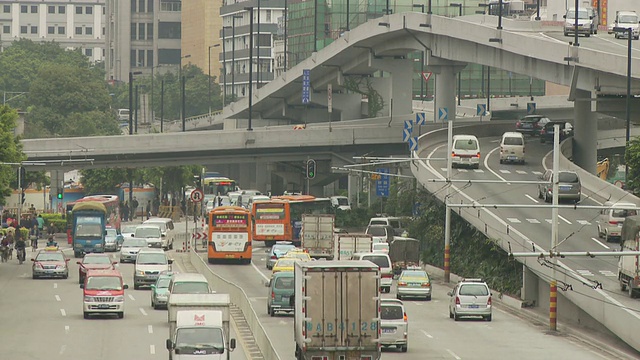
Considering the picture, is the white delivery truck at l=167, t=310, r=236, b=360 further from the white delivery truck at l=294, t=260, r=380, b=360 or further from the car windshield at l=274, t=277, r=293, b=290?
the car windshield at l=274, t=277, r=293, b=290

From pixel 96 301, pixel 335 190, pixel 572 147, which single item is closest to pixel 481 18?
pixel 572 147

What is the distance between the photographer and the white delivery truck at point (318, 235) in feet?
254

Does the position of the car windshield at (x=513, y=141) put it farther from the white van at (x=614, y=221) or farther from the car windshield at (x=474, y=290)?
the car windshield at (x=474, y=290)

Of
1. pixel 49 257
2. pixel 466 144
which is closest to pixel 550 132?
pixel 466 144

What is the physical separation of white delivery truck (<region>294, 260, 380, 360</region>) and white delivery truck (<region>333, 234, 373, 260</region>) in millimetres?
31764

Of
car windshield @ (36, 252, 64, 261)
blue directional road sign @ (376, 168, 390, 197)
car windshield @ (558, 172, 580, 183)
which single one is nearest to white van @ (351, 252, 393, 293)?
car windshield @ (558, 172, 580, 183)

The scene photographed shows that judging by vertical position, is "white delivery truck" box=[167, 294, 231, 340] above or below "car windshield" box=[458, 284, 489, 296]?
above

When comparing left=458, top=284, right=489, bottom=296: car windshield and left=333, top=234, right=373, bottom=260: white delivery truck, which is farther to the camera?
left=333, top=234, right=373, bottom=260: white delivery truck

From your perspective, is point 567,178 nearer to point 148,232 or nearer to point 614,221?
point 614,221

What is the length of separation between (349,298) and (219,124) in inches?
6233

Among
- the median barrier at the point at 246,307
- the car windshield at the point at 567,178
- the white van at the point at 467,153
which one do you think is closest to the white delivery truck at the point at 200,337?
→ the median barrier at the point at 246,307

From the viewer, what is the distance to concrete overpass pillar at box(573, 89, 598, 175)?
92938 millimetres

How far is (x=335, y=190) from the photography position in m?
148

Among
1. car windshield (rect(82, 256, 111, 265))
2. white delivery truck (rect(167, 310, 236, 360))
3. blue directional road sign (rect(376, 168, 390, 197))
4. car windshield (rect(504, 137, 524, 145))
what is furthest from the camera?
blue directional road sign (rect(376, 168, 390, 197))
